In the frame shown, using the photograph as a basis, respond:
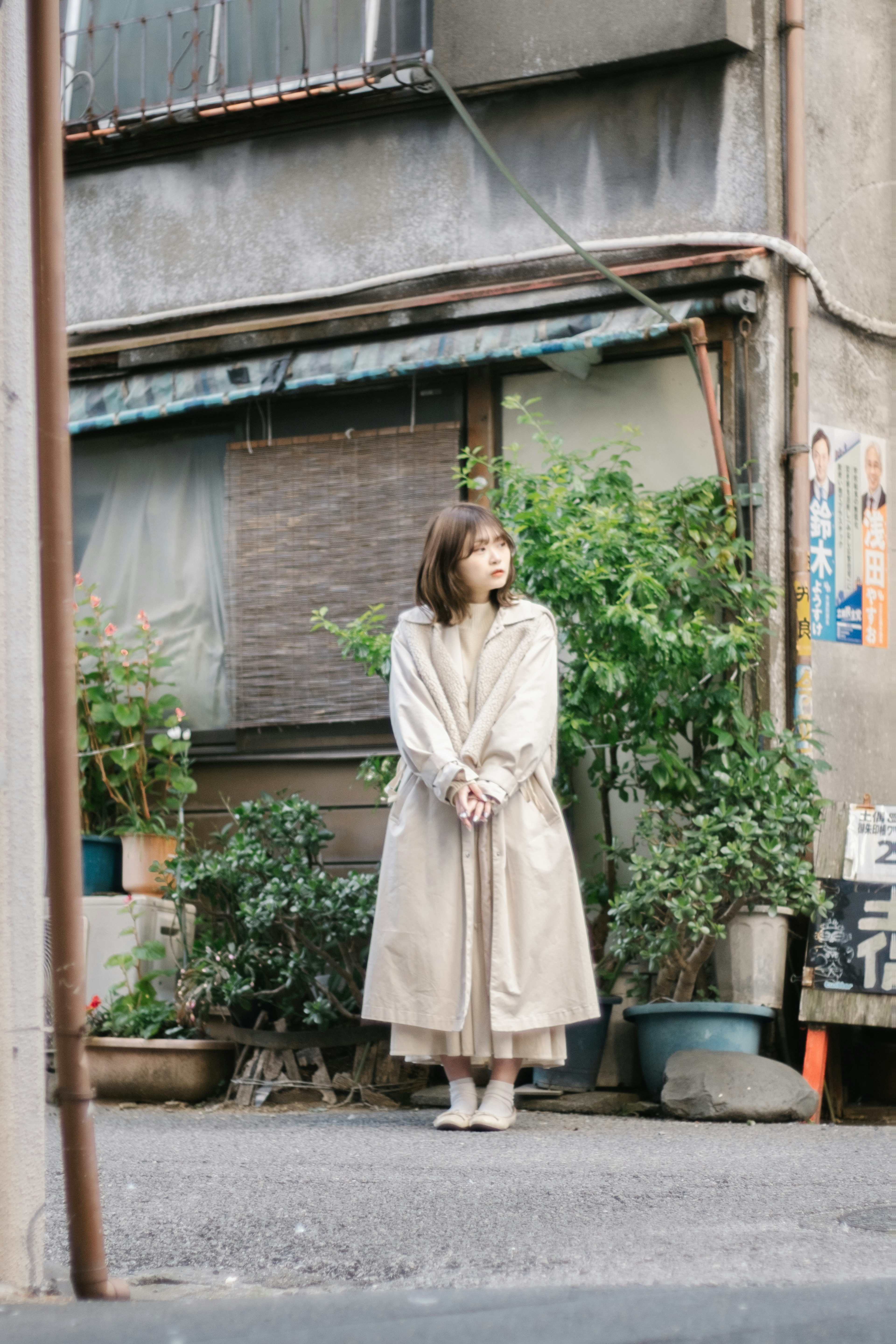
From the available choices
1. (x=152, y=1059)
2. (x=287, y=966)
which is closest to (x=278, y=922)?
(x=287, y=966)

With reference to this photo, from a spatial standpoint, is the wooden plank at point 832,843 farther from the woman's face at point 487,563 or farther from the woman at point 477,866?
the woman's face at point 487,563

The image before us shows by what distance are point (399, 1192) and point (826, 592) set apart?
3960 mm

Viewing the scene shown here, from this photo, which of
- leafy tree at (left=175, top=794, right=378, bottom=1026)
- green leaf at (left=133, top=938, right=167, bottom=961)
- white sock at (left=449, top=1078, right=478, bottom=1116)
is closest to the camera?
white sock at (left=449, top=1078, right=478, bottom=1116)

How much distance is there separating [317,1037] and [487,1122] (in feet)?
4.87

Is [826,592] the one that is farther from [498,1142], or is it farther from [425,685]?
[498,1142]

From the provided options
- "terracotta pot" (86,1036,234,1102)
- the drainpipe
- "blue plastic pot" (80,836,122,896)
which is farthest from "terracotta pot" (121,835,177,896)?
the drainpipe

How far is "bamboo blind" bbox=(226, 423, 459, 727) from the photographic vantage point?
768cm

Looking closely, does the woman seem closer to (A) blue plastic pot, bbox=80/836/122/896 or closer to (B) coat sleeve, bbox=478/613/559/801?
(B) coat sleeve, bbox=478/613/559/801

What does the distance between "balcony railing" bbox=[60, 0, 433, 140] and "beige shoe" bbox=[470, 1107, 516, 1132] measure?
4812 mm

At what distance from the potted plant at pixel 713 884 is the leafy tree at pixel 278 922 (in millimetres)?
1117

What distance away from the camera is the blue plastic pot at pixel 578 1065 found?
253 inches

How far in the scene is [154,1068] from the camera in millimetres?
6762

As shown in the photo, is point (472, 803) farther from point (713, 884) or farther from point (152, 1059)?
point (152, 1059)

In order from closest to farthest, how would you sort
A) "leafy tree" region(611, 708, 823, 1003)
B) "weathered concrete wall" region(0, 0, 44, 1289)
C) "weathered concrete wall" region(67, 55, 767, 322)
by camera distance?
"weathered concrete wall" region(0, 0, 44, 1289)
"leafy tree" region(611, 708, 823, 1003)
"weathered concrete wall" region(67, 55, 767, 322)
